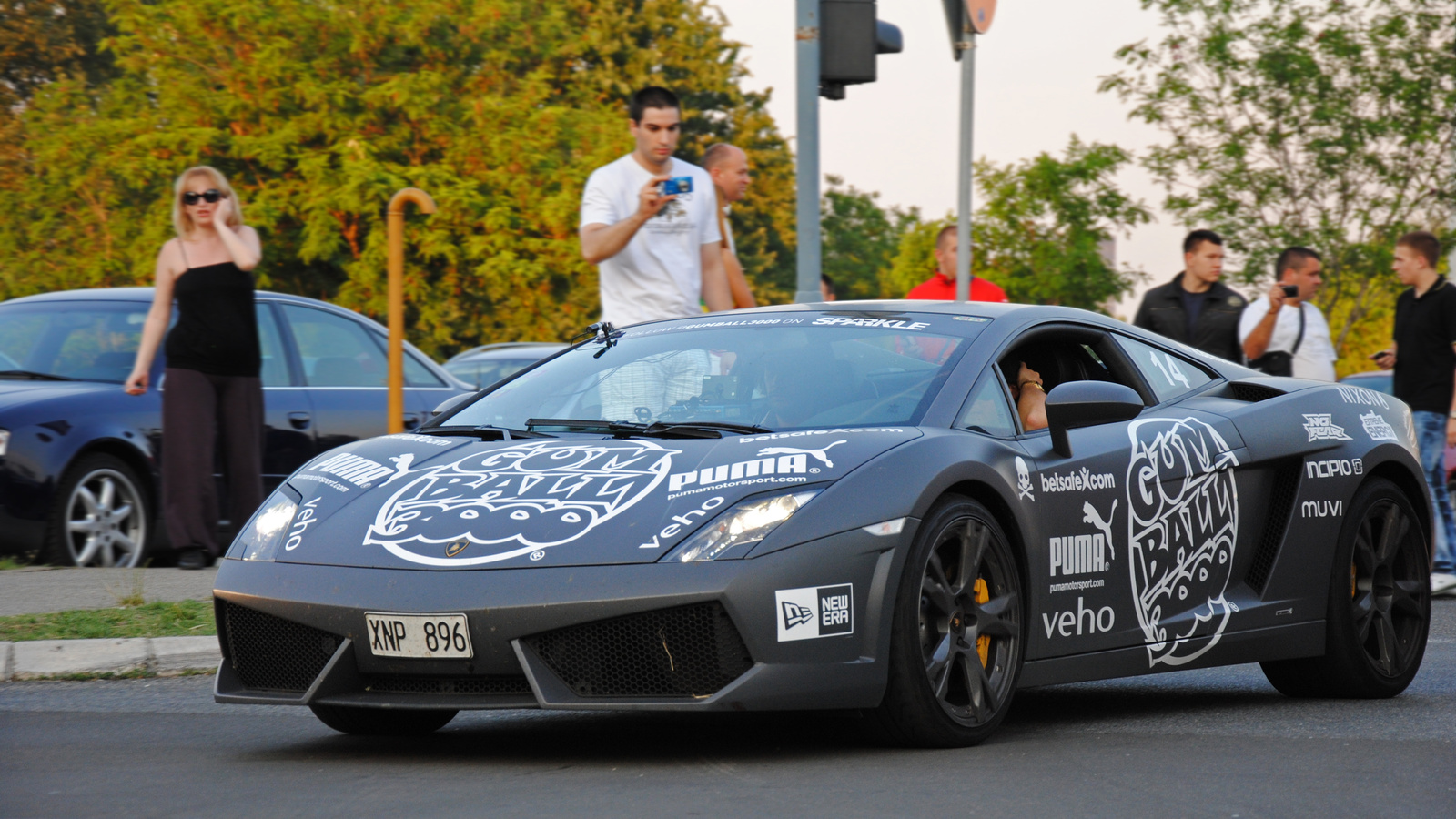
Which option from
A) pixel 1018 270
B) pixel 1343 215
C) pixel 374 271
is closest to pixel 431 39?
pixel 374 271

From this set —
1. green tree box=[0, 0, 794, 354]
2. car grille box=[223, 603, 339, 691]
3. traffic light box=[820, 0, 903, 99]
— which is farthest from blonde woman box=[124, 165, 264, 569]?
green tree box=[0, 0, 794, 354]

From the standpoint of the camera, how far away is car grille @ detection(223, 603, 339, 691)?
15.0ft

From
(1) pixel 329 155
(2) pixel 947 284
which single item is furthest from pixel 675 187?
(1) pixel 329 155

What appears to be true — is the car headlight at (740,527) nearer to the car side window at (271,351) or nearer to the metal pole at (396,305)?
the metal pole at (396,305)

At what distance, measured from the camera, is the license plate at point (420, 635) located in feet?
14.1

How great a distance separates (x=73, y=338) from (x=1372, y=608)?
21.4ft

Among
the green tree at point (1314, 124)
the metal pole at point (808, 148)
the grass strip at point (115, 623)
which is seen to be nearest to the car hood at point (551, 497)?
the grass strip at point (115, 623)

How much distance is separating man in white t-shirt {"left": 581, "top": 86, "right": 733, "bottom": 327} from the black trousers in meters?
2.19

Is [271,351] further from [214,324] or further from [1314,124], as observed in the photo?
[1314,124]

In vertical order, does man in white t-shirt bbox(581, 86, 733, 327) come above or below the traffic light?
below

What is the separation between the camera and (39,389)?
29.5 ft

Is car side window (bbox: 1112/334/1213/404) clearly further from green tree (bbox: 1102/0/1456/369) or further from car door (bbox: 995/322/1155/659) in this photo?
green tree (bbox: 1102/0/1456/369)

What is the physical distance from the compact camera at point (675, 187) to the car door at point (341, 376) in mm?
3104

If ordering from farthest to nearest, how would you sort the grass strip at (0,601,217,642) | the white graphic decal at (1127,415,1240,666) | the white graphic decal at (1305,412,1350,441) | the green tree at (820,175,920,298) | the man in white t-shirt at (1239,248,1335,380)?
the green tree at (820,175,920,298)
the man in white t-shirt at (1239,248,1335,380)
the grass strip at (0,601,217,642)
the white graphic decal at (1305,412,1350,441)
the white graphic decal at (1127,415,1240,666)
